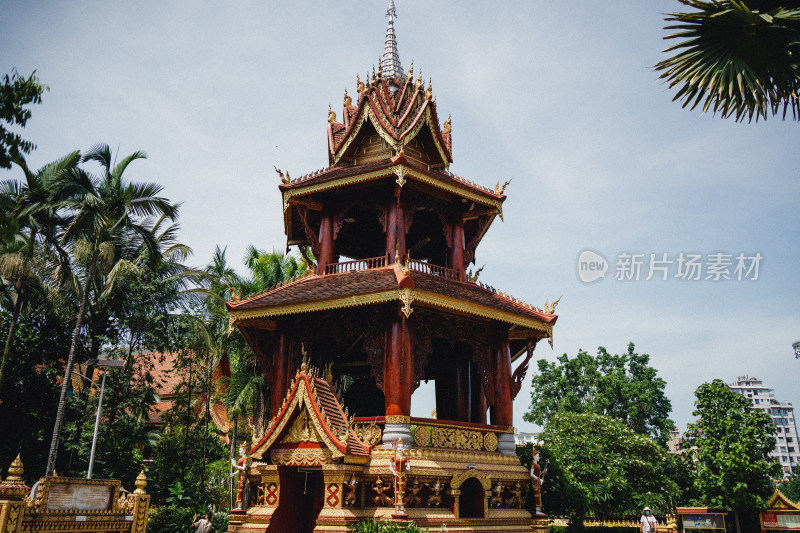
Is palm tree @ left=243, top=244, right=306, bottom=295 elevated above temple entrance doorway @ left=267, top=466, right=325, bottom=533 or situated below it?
above

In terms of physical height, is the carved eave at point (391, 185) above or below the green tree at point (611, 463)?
above

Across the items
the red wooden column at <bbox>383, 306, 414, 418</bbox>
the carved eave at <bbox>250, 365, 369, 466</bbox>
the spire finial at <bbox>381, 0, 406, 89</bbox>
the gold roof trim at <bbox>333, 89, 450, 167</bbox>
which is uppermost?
the spire finial at <bbox>381, 0, 406, 89</bbox>

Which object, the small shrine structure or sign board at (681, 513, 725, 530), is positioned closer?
the small shrine structure

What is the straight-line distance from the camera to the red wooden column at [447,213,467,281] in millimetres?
20502

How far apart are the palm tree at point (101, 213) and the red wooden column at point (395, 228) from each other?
1072 centimetres

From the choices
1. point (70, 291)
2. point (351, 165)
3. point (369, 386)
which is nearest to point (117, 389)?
point (70, 291)

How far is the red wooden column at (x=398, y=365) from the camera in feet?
52.3

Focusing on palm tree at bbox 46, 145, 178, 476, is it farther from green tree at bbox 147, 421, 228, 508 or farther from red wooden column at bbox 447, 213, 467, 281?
red wooden column at bbox 447, 213, 467, 281

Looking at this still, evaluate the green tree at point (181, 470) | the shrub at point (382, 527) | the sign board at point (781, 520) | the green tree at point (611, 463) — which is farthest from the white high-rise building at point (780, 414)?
the shrub at point (382, 527)

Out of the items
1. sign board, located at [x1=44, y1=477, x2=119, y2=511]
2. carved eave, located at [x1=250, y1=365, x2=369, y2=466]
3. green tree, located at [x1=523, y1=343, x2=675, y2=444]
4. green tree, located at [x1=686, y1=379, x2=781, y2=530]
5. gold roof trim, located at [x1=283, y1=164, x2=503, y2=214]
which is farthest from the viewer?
green tree, located at [x1=523, y1=343, x2=675, y2=444]

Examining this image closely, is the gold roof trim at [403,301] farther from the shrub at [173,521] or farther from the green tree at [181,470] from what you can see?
the green tree at [181,470]

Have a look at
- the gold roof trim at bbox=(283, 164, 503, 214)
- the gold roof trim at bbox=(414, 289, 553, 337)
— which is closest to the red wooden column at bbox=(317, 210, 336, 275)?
the gold roof trim at bbox=(283, 164, 503, 214)

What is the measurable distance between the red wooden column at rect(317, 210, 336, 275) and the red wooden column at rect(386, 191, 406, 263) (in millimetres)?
2141

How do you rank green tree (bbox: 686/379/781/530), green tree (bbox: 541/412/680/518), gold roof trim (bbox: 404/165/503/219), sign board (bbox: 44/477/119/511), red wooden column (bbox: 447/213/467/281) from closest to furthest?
1. sign board (bbox: 44/477/119/511)
2. gold roof trim (bbox: 404/165/503/219)
3. red wooden column (bbox: 447/213/467/281)
4. green tree (bbox: 686/379/781/530)
5. green tree (bbox: 541/412/680/518)
